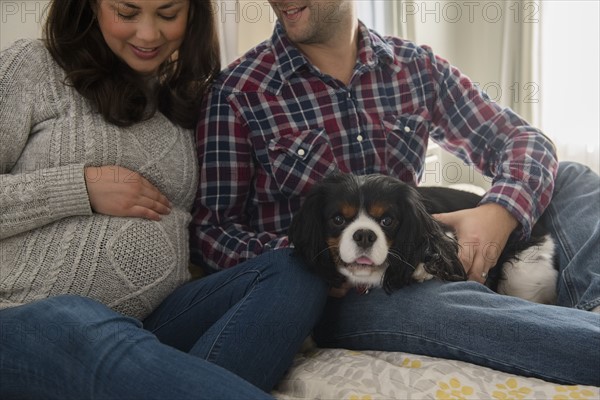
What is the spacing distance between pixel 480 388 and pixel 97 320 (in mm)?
727

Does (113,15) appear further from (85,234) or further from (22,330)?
(22,330)

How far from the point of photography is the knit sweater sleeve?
4.54 feet

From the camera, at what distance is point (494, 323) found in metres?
1.34

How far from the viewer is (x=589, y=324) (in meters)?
1.29

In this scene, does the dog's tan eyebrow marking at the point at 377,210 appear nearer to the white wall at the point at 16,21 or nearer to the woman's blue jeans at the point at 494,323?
the woman's blue jeans at the point at 494,323

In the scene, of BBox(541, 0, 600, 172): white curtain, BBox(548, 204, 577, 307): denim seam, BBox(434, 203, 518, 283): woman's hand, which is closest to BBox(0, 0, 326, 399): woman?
BBox(434, 203, 518, 283): woman's hand

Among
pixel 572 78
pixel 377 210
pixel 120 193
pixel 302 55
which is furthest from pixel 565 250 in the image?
pixel 572 78

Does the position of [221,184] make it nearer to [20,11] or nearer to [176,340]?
[176,340]

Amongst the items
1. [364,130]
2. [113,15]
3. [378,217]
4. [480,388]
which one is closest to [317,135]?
[364,130]

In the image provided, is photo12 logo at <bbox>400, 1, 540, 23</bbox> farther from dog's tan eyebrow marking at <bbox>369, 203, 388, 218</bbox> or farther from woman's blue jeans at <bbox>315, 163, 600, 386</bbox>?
dog's tan eyebrow marking at <bbox>369, 203, 388, 218</bbox>

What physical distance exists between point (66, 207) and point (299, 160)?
609 millimetres

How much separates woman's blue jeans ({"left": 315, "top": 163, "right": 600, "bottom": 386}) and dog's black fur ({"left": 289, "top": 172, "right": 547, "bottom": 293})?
5 cm

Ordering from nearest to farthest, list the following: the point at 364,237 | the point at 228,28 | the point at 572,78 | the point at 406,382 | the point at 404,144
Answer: the point at 406,382 < the point at 364,237 < the point at 404,144 < the point at 228,28 < the point at 572,78

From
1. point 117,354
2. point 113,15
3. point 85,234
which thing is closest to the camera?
point 117,354
